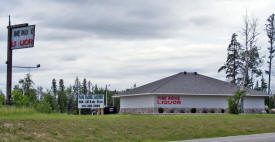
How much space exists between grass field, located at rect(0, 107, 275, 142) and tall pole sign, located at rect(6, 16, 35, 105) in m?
2.73

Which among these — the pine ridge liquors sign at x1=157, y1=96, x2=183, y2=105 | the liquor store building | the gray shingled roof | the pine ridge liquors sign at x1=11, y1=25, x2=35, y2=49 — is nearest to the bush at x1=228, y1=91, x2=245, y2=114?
the liquor store building

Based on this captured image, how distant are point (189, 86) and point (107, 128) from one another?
28.8m

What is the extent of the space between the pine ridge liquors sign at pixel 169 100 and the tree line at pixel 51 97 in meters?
10.6

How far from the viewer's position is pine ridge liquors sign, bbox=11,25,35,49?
21.9 metres

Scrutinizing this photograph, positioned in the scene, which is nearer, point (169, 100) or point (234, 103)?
point (234, 103)

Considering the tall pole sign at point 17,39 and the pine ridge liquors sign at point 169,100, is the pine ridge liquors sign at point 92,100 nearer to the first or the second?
the tall pole sign at point 17,39

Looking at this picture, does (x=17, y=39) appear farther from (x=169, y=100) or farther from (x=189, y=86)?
(x=189, y=86)

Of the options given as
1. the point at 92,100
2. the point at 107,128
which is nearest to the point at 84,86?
the point at 92,100

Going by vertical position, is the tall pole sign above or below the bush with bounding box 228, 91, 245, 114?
above

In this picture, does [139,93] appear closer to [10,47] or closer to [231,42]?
[10,47]

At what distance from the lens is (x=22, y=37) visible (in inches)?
875

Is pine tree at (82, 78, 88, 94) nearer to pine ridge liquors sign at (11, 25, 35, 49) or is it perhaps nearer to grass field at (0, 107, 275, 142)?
grass field at (0, 107, 275, 142)

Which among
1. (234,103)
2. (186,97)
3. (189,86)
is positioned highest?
(189,86)

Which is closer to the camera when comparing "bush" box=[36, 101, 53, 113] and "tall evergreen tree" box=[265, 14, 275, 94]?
"bush" box=[36, 101, 53, 113]
